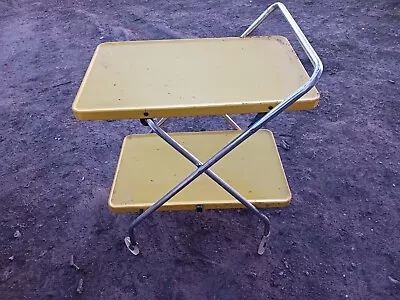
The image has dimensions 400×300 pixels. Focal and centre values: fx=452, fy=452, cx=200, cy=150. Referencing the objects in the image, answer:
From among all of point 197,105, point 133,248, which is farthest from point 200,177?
point 197,105

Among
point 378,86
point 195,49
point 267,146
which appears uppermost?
point 195,49

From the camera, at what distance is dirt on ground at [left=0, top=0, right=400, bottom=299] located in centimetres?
152

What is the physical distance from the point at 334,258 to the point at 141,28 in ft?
6.64

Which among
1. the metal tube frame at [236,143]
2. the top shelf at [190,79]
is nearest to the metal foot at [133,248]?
the metal tube frame at [236,143]

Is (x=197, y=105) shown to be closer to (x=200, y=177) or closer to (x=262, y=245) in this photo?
(x=200, y=177)

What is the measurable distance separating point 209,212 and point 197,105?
68 cm

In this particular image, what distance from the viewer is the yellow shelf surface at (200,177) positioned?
146cm

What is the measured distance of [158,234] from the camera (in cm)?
167

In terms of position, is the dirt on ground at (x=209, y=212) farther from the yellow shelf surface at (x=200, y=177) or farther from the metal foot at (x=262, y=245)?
the yellow shelf surface at (x=200, y=177)

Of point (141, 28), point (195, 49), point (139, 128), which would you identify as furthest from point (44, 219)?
point (141, 28)

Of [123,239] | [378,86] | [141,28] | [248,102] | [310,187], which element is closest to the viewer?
[248,102]

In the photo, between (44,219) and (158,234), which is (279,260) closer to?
(158,234)

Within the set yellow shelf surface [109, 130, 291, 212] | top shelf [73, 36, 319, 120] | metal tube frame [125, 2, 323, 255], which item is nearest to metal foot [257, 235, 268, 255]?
metal tube frame [125, 2, 323, 255]

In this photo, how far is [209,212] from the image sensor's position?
5.71ft
